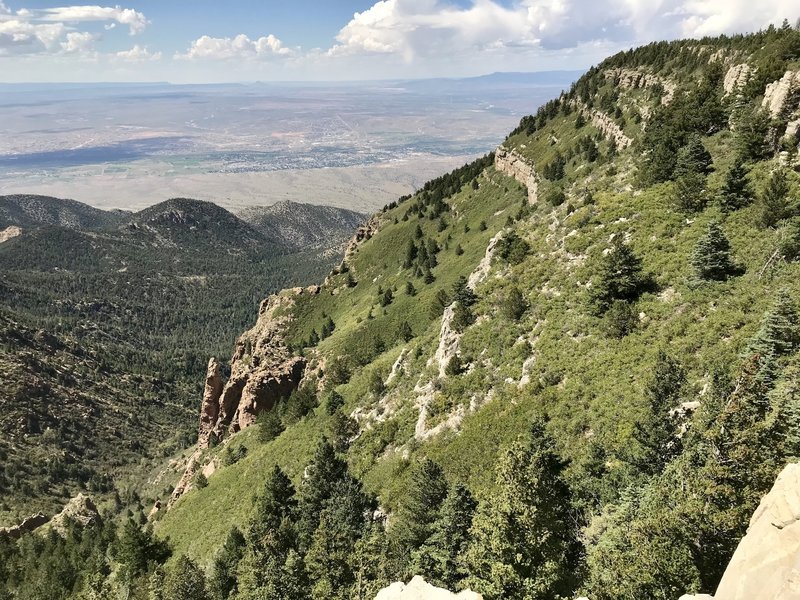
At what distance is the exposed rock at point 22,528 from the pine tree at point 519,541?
113m

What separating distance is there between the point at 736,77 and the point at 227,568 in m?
80.5

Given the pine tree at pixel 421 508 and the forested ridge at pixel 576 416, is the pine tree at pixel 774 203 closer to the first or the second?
the forested ridge at pixel 576 416

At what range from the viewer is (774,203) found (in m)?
33.2

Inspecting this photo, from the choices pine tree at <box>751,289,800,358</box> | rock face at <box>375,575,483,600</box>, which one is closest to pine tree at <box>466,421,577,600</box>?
rock face at <box>375,575,483,600</box>

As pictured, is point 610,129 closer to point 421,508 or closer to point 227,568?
point 421,508

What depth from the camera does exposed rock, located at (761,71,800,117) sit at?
4075 cm

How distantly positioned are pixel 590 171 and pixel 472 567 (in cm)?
6163

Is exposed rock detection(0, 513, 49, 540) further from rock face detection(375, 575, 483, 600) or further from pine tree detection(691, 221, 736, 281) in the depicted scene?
pine tree detection(691, 221, 736, 281)

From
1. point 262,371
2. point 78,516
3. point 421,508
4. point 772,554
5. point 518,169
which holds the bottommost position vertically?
point 78,516

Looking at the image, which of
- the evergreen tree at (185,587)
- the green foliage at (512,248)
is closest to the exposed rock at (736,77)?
the green foliage at (512,248)

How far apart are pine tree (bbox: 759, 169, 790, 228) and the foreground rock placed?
87.0 feet

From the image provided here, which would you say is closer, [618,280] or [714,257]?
[714,257]

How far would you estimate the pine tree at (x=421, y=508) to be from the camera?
102 feet

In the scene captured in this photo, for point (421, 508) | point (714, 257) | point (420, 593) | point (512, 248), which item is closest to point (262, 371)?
point (512, 248)
